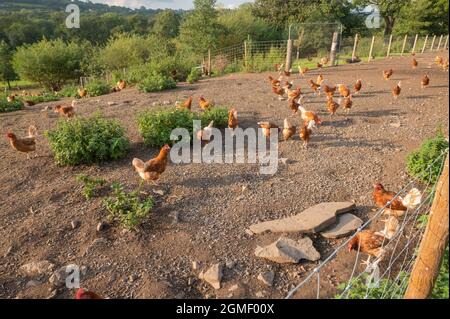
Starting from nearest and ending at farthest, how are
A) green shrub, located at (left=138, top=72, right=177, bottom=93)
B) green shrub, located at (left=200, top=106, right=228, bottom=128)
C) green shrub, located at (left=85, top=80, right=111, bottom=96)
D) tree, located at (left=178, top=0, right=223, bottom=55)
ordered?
1. green shrub, located at (left=200, top=106, right=228, bottom=128)
2. green shrub, located at (left=138, top=72, right=177, bottom=93)
3. green shrub, located at (left=85, top=80, right=111, bottom=96)
4. tree, located at (left=178, top=0, right=223, bottom=55)

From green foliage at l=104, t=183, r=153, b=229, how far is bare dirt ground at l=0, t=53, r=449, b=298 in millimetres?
129

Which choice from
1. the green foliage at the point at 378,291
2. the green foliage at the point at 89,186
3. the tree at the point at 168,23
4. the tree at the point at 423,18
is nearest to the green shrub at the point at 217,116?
the green foliage at the point at 89,186

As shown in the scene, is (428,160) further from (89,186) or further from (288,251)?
(89,186)

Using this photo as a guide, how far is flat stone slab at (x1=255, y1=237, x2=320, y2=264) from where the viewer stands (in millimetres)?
3410

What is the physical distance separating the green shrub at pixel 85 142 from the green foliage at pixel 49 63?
18.8m

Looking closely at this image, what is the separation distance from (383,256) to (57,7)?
3214 inches

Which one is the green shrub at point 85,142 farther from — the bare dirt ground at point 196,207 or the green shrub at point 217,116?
the green shrub at point 217,116

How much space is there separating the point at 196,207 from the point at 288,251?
146cm

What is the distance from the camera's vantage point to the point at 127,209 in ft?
Answer: 13.7

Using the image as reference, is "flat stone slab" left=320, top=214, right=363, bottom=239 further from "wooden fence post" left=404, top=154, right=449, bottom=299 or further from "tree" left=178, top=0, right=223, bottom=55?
"tree" left=178, top=0, right=223, bottom=55

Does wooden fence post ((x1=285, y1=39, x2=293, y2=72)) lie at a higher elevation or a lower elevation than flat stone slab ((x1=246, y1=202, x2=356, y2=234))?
higher

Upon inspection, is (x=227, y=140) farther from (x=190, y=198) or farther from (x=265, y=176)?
(x=190, y=198)

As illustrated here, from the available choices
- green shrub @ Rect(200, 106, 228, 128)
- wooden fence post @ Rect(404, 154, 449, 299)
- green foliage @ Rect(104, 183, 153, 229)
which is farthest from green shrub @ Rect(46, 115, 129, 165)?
wooden fence post @ Rect(404, 154, 449, 299)

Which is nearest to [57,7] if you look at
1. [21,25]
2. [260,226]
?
[21,25]
